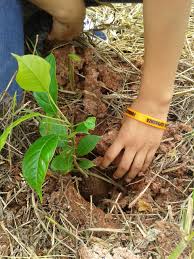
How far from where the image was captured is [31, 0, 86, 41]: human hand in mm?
1346

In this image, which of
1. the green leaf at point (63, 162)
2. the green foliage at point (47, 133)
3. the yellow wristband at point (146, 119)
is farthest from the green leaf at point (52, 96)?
the yellow wristband at point (146, 119)

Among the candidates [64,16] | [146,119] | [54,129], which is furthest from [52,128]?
[64,16]

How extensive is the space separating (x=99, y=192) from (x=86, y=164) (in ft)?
0.43

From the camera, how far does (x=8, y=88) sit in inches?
55.3

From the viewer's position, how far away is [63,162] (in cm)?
118

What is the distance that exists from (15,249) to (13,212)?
0.09 m

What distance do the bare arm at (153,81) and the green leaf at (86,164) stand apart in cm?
6

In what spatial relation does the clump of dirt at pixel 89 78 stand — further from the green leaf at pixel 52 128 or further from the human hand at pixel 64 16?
the green leaf at pixel 52 128

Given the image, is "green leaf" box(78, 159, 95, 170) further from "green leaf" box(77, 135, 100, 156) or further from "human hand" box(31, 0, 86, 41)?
"human hand" box(31, 0, 86, 41)

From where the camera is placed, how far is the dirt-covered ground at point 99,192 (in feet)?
3.82

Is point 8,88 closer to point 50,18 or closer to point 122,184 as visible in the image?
point 50,18

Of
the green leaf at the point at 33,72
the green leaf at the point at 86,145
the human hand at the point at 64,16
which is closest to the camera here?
the green leaf at the point at 33,72

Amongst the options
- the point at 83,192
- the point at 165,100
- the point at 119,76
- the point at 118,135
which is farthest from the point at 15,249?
the point at 119,76

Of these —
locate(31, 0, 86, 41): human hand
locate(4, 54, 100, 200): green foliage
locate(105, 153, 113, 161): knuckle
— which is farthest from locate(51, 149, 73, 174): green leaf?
locate(31, 0, 86, 41): human hand
